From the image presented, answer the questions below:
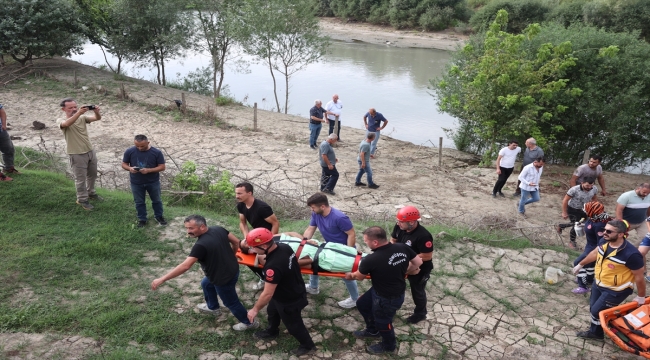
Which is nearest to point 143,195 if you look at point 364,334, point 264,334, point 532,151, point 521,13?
point 264,334

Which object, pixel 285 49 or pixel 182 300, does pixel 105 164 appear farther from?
pixel 285 49

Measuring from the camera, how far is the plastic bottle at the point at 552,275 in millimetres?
6137

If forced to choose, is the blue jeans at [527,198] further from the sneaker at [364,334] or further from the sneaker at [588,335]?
the sneaker at [364,334]

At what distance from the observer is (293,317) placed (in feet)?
14.1

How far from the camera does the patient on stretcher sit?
464 cm

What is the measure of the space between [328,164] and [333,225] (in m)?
4.23

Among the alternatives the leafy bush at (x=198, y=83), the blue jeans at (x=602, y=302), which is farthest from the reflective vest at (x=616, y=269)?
the leafy bush at (x=198, y=83)

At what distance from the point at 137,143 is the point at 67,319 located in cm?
240

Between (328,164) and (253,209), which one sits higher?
(253,209)

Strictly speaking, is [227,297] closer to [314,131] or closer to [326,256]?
[326,256]

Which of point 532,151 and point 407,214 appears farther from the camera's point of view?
point 532,151

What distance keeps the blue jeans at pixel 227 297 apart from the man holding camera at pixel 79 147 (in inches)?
122

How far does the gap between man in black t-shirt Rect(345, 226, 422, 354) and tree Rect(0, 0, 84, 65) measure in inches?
699

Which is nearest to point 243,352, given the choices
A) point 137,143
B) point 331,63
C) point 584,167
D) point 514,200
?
point 137,143
